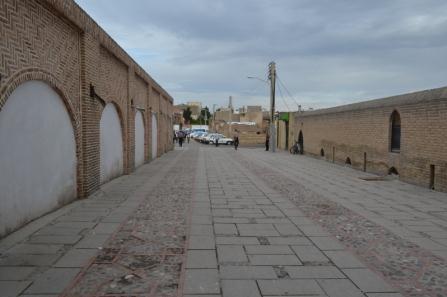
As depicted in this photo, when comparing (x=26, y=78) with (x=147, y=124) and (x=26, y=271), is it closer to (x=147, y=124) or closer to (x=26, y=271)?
(x=26, y=271)

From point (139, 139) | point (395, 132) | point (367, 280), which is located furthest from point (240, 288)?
point (139, 139)

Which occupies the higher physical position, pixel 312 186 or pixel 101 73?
pixel 101 73

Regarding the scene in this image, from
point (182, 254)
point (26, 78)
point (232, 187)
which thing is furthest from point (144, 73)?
point (182, 254)

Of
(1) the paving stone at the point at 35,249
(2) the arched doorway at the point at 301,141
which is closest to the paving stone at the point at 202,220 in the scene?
(1) the paving stone at the point at 35,249

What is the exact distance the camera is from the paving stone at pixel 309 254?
574cm

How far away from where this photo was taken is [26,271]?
5098 mm

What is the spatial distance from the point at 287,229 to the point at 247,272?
7.78ft

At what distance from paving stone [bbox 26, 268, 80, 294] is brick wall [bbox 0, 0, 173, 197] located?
2.56 meters

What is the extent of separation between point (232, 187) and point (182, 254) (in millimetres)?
6959

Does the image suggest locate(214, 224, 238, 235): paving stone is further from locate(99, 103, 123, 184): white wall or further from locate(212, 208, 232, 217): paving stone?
locate(99, 103, 123, 184): white wall

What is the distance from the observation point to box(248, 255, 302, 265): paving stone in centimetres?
556

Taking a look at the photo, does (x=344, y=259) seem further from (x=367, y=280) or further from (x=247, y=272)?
(x=247, y=272)

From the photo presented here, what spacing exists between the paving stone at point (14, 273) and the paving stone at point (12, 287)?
11cm

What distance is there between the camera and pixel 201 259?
18.6 ft
